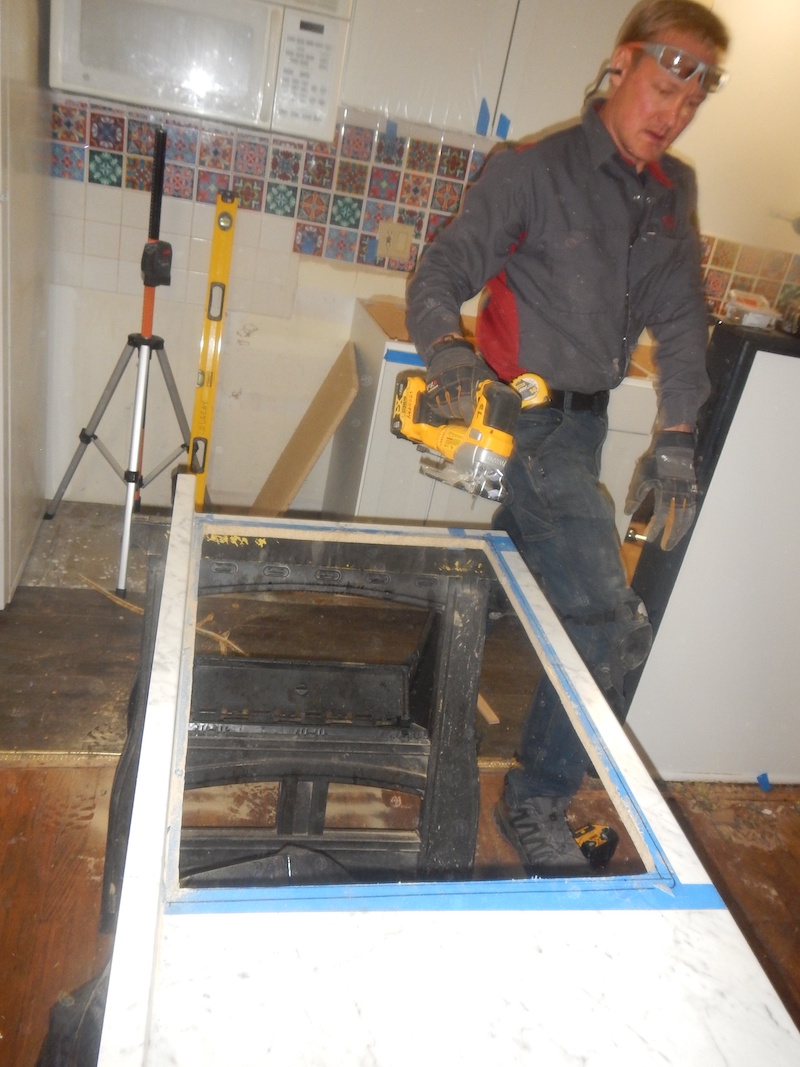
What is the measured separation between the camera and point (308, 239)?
2680mm

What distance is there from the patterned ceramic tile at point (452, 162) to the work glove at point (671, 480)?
1.52 metres

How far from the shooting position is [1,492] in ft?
6.63

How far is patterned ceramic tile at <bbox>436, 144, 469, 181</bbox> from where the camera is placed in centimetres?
266

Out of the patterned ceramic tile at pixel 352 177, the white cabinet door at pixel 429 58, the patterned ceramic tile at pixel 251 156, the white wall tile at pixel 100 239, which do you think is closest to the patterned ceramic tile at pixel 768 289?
the white cabinet door at pixel 429 58

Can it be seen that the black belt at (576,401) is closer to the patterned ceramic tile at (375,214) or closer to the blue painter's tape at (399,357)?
the blue painter's tape at (399,357)

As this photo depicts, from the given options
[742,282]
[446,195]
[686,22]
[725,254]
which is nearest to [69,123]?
[446,195]

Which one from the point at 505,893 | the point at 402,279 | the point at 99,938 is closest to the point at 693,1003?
the point at 505,893

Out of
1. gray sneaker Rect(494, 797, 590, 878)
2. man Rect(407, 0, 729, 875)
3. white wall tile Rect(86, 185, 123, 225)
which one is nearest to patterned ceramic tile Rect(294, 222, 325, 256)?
white wall tile Rect(86, 185, 123, 225)

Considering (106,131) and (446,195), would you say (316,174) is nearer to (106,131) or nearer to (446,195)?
(446,195)

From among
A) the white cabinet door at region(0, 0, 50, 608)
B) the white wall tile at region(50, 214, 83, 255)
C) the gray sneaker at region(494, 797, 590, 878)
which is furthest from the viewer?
the white wall tile at region(50, 214, 83, 255)

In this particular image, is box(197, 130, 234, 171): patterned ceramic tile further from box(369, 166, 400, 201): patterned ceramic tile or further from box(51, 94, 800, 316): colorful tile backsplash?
box(369, 166, 400, 201): patterned ceramic tile

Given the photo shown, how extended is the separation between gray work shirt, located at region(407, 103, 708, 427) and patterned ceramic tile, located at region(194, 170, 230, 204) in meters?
1.33

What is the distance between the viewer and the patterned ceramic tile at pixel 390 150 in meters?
2.61

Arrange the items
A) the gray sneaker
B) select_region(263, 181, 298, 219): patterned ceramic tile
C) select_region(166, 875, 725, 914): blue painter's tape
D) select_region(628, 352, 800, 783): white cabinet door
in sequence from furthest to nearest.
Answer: select_region(263, 181, 298, 219): patterned ceramic tile
select_region(628, 352, 800, 783): white cabinet door
the gray sneaker
select_region(166, 875, 725, 914): blue painter's tape
